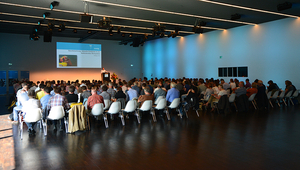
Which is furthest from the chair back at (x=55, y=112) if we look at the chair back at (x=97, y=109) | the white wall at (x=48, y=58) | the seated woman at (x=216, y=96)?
the white wall at (x=48, y=58)

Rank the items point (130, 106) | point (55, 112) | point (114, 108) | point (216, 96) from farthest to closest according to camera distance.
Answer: point (216, 96)
point (130, 106)
point (114, 108)
point (55, 112)

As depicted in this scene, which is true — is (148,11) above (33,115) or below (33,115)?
above

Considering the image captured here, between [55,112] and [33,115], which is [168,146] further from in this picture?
[33,115]

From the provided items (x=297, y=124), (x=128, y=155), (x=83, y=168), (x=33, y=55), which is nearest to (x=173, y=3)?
(x=297, y=124)

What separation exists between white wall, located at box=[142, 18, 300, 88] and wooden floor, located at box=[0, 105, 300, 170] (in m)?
5.77

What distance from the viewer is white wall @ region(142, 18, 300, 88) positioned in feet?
37.8

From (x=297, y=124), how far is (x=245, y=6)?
5427 millimetres

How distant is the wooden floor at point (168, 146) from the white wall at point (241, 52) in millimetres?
5767

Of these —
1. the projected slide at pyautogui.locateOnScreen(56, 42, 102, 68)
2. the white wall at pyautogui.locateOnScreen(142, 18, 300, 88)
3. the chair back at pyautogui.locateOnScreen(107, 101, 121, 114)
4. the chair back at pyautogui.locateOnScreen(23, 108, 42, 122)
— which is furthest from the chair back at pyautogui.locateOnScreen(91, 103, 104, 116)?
the projected slide at pyautogui.locateOnScreen(56, 42, 102, 68)

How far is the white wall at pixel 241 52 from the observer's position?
1151cm

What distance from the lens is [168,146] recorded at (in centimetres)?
480

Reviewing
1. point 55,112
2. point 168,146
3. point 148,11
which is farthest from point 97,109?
point 148,11

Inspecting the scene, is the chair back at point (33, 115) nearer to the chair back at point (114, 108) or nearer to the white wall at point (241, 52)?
the chair back at point (114, 108)

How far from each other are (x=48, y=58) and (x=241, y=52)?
1573 centimetres
